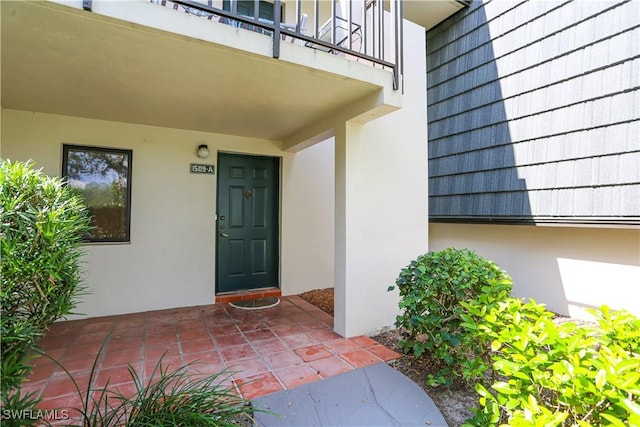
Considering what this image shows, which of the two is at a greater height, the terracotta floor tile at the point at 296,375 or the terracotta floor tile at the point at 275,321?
the terracotta floor tile at the point at 275,321

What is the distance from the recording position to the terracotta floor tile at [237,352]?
2.64 meters

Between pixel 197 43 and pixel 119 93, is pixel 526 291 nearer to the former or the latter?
pixel 197 43

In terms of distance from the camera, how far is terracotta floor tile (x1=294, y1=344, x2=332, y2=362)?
2650 millimetres

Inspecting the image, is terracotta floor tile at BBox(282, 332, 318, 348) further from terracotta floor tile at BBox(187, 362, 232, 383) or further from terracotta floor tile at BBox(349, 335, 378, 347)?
terracotta floor tile at BBox(187, 362, 232, 383)

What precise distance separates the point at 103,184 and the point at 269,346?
111 inches

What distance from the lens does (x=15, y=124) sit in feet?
10.8

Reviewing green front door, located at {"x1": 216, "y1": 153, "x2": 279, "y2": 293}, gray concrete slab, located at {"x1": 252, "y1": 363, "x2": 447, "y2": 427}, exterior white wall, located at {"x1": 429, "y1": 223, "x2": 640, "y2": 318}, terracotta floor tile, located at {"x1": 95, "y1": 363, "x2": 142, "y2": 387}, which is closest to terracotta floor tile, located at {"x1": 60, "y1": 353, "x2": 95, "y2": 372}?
terracotta floor tile, located at {"x1": 95, "y1": 363, "x2": 142, "y2": 387}

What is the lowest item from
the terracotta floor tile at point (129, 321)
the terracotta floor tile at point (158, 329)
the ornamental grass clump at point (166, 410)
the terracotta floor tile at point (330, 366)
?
the terracotta floor tile at point (330, 366)

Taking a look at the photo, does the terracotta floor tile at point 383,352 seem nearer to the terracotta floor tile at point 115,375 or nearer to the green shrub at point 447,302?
the green shrub at point 447,302

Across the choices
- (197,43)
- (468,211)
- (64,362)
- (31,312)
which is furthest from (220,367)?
(468,211)

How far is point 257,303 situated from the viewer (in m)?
4.21

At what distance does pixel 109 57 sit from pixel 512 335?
3.06 metres

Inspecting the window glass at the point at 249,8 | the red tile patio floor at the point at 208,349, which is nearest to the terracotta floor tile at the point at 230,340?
the red tile patio floor at the point at 208,349

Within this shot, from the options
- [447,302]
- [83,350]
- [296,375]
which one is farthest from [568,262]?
[83,350]
